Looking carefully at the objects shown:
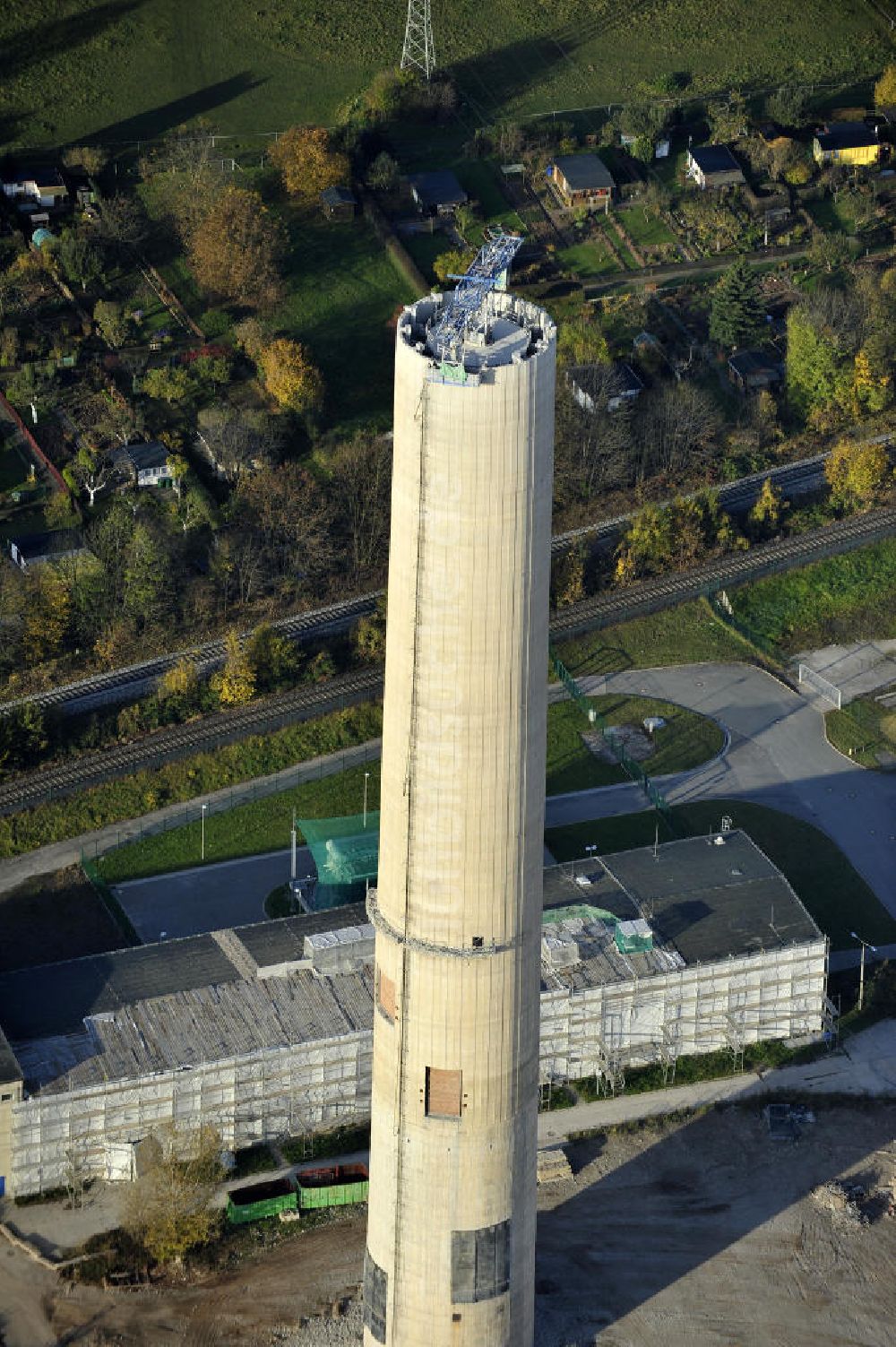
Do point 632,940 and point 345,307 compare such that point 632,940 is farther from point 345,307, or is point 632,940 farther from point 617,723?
point 345,307

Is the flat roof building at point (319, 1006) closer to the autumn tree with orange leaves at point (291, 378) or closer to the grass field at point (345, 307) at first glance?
the autumn tree with orange leaves at point (291, 378)

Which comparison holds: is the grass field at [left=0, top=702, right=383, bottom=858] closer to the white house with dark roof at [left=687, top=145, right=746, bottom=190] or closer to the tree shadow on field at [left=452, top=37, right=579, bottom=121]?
the white house with dark roof at [left=687, top=145, right=746, bottom=190]

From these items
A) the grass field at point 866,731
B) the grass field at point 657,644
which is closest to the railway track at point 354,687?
the grass field at point 657,644

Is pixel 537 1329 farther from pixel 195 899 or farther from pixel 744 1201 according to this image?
pixel 195 899

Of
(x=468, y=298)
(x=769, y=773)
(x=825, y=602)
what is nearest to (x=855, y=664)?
(x=825, y=602)

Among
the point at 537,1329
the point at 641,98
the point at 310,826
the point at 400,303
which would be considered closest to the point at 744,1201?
the point at 537,1329

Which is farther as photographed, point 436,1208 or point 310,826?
point 310,826
